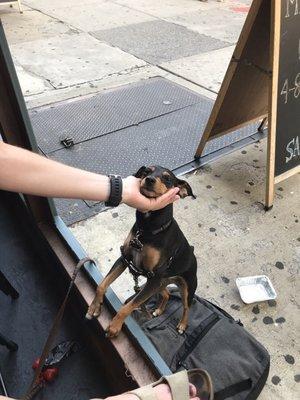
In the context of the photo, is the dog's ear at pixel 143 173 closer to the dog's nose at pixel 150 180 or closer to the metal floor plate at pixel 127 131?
the dog's nose at pixel 150 180

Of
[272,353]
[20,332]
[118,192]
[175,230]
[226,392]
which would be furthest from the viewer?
[20,332]

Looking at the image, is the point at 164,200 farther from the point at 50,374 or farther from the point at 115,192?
the point at 50,374

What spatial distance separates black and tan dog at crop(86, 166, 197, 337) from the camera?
163 centimetres

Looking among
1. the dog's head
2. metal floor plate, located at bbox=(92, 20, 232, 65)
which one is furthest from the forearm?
metal floor plate, located at bbox=(92, 20, 232, 65)

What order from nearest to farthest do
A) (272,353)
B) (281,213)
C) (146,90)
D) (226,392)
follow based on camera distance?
1. (226,392)
2. (272,353)
3. (281,213)
4. (146,90)

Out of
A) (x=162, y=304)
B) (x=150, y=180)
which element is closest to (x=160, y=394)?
(x=150, y=180)

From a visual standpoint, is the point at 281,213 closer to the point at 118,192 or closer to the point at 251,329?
the point at 251,329

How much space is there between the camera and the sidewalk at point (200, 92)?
2.30m

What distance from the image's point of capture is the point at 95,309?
188cm

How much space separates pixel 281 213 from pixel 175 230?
150 cm

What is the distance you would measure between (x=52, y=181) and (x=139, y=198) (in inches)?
13.8

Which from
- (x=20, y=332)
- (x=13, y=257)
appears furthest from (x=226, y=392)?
(x=13, y=257)

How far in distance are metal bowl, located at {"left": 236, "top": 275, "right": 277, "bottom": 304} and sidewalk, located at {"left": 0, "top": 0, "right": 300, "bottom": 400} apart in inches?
1.9

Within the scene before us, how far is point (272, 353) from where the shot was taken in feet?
6.68
